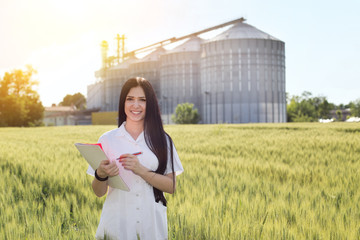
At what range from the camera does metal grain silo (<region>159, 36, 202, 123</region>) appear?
6347 cm

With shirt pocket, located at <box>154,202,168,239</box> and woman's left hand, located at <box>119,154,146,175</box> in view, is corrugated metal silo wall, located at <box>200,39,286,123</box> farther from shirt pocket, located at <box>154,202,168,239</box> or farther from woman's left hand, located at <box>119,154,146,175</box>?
woman's left hand, located at <box>119,154,146,175</box>

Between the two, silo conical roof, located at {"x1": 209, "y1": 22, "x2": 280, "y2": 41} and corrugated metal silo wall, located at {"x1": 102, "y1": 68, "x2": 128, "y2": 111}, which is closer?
silo conical roof, located at {"x1": 209, "y1": 22, "x2": 280, "y2": 41}

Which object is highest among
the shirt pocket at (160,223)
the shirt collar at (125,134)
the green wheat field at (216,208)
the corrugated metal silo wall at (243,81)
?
the corrugated metal silo wall at (243,81)

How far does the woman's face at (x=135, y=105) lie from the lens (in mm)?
2500

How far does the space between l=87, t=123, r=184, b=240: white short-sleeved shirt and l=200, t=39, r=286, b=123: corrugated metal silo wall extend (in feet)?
174

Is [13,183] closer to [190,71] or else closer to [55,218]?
[55,218]

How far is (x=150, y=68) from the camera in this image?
243ft

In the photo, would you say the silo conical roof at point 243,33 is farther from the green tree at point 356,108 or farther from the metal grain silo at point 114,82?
A: the green tree at point 356,108

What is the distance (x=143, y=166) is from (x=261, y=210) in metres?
1.36

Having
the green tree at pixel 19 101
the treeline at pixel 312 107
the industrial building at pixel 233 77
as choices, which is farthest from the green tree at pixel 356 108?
the green tree at pixel 19 101

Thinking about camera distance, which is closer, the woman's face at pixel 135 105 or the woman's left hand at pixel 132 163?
the woman's left hand at pixel 132 163

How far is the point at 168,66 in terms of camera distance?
66.0 meters

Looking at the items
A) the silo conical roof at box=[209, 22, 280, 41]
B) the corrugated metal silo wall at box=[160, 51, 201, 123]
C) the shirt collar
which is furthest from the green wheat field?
the corrugated metal silo wall at box=[160, 51, 201, 123]

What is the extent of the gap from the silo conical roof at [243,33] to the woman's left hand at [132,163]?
57330mm
